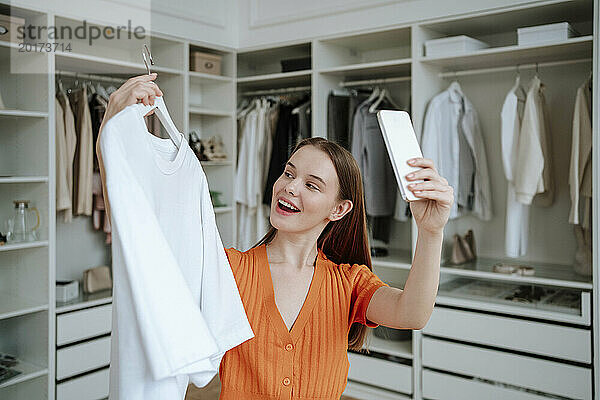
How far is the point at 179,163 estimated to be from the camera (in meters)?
1.39

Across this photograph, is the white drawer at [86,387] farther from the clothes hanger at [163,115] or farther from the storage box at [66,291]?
the clothes hanger at [163,115]

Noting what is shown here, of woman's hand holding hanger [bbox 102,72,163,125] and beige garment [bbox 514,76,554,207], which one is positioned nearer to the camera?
woman's hand holding hanger [bbox 102,72,163,125]

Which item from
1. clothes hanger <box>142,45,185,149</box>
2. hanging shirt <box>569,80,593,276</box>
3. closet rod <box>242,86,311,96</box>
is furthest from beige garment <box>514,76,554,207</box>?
clothes hanger <box>142,45,185,149</box>

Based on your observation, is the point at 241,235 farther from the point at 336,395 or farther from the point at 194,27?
the point at 336,395

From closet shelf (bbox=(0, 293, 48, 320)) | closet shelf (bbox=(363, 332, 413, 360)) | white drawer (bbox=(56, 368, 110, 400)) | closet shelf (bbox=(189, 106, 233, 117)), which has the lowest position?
white drawer (bbox=(56, 368, 110, 400))

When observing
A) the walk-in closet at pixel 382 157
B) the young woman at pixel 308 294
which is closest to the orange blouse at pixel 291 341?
the young woman at pixel 308 294

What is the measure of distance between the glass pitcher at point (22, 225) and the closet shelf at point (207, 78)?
1350mm

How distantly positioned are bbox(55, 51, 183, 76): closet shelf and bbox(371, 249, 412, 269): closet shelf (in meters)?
1.72

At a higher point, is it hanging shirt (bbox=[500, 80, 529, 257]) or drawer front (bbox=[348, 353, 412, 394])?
hanging shirt (bbox=[500, 80, 529, 257])

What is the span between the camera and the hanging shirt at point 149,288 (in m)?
1.02

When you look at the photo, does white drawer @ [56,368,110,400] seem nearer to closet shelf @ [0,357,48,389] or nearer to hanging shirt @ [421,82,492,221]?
closet shelf @ [0,357,48,389]

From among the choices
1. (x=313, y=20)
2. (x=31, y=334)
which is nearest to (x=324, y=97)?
(x=313, y=20)

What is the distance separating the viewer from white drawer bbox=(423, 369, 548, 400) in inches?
121

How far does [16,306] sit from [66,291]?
0.32 meters
